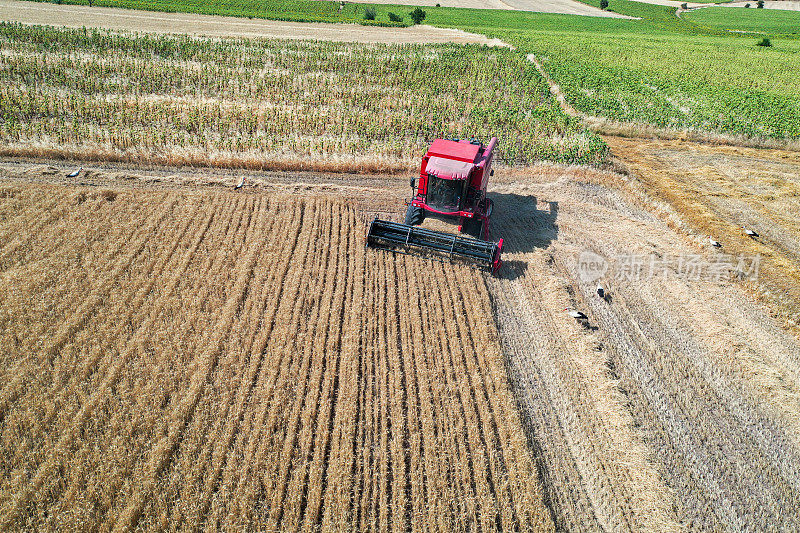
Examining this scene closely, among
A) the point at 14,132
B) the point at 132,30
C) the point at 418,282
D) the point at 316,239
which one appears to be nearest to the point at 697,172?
the point at 418,282

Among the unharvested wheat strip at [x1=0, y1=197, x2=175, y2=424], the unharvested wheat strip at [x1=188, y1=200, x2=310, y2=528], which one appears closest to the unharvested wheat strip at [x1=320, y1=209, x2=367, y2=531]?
the unharvested wheat strip at [x1=188, y1=200, x2=310, y2=528]

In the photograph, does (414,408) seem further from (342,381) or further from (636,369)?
(636,369)

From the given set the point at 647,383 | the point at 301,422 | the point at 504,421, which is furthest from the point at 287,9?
the point at 504,421

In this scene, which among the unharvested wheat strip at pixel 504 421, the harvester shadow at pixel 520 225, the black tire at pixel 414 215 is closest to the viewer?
the unharvested wheat strip at pixel 504 421

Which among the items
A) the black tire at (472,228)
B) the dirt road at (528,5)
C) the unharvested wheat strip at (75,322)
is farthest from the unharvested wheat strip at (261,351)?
the dirt road at (528,5)

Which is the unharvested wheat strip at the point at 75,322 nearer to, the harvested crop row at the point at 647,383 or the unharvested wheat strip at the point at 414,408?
the unharvested wheat strip at the point at 414,408

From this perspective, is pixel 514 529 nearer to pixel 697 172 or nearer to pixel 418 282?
pixel 418 282
